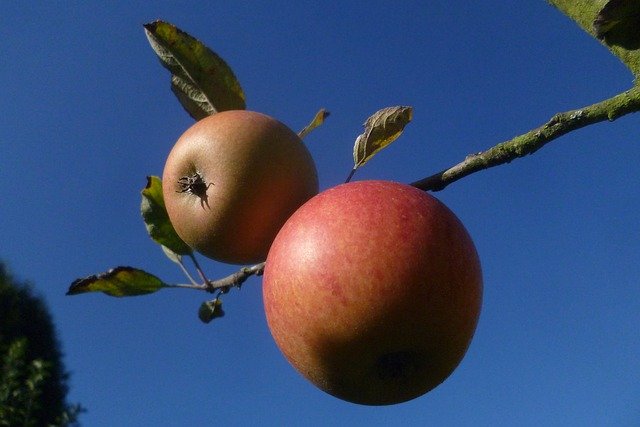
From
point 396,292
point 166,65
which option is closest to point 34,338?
point 166,65

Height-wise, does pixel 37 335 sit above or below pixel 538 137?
above

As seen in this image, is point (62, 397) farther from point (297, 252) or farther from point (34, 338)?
point (297, 252)

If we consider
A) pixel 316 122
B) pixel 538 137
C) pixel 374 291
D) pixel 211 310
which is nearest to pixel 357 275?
pixel 374 291

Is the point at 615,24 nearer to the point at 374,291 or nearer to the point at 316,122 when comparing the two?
the point at 374,291

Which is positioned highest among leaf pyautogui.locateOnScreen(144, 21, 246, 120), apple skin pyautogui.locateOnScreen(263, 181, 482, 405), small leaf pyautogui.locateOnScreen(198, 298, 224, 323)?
leaf pyautogui.locateOnScreen(144, 21, 246, 120)

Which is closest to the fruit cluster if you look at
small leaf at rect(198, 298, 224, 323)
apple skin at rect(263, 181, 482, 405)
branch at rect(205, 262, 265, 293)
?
apple skin at rect(263, 181, 482, 405)

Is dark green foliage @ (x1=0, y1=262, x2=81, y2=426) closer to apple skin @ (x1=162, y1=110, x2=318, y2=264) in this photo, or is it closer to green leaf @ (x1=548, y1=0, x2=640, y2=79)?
apple skin @ (x1=162, y1=110, x2=318, y2=264)

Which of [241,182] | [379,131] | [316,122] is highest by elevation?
[316,122]
